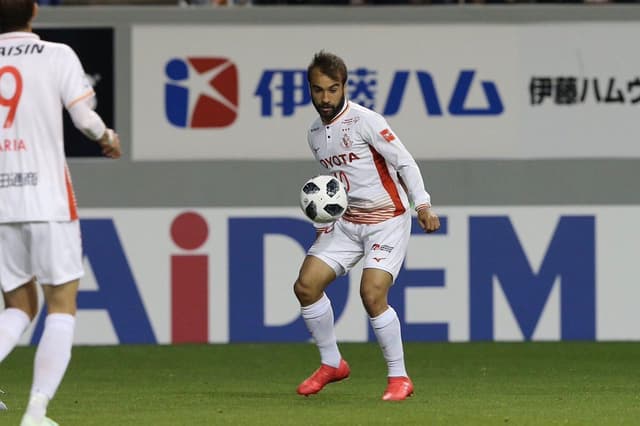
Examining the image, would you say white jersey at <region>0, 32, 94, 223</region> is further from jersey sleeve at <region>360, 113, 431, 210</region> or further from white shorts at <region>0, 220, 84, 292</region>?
jersey sleeve at <region>360, 113, 431, 210</region>

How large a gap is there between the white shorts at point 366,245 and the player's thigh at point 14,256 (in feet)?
8.20

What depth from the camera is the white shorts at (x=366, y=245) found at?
30.1ft

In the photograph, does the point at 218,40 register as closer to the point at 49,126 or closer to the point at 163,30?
the point at 163,30

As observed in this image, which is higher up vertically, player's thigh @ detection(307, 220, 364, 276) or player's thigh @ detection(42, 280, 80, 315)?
player's thigh @ detection(42, 280, 80, 315)

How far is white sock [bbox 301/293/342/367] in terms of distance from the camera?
9.27 m

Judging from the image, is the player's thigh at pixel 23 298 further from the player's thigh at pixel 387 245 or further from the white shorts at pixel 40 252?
the player's thigh at pixel 387 245

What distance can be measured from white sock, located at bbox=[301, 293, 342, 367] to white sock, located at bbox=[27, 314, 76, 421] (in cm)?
243

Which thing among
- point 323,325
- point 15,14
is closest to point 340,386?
point 323,325

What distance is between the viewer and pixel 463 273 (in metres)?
14.0

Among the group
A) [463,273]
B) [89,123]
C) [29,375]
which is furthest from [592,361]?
[89,123]

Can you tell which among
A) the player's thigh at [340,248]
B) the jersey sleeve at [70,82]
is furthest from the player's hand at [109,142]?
the player's thigh at [340,248]

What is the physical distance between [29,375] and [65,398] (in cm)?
196

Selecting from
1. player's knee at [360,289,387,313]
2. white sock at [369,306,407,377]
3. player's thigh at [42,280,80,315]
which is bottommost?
white sock at [369,306,407,377]

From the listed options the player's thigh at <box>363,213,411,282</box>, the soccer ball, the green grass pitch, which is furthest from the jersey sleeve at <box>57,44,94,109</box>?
the player's thigh at <box>363,213,411,282</box>
